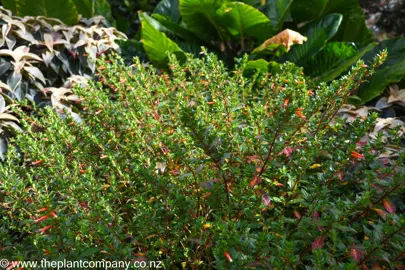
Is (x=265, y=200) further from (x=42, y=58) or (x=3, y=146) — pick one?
(x=42, y=58)

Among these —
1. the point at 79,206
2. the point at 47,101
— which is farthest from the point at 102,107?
the point at 47,101

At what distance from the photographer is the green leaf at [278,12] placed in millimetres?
3842

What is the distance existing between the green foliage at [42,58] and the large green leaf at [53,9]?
0.31 metres

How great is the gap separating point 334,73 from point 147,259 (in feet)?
7.49

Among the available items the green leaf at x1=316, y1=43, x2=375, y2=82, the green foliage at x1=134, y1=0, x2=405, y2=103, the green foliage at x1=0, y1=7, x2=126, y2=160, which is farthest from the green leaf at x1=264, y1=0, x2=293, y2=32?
the green foliage at x1=0, y1=7, x2=126, y2=160

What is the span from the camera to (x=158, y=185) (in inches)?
66.1

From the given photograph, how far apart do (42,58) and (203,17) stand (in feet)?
4.47

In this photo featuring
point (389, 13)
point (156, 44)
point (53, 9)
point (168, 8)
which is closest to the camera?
point (156, 44)

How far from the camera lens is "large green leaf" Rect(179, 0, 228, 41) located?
372 cm

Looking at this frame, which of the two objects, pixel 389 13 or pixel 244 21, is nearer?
pixel 244 21

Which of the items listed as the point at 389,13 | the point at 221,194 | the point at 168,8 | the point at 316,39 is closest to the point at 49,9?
the point at 168,8

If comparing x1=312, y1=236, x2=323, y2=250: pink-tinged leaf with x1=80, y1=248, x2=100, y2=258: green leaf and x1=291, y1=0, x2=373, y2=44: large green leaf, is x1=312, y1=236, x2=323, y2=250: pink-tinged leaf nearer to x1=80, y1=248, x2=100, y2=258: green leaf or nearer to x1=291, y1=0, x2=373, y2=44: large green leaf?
x1=80, y1=248, x2=100, y2=258: green leaf

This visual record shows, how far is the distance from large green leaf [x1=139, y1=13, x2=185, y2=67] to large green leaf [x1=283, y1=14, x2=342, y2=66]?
37.1 inches

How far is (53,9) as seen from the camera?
4.02 meters
